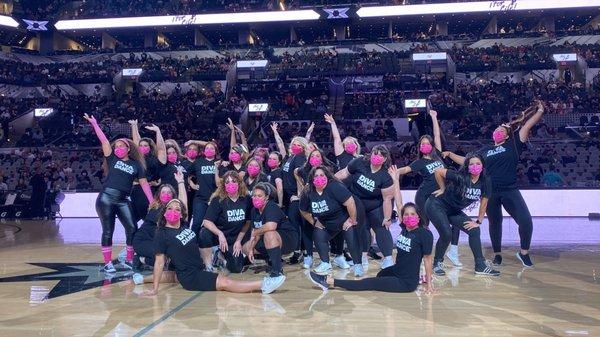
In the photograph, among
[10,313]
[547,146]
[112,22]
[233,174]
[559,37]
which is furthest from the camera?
[112,22]

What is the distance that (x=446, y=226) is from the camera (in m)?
6.85

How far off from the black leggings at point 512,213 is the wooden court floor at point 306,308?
1.44 ft

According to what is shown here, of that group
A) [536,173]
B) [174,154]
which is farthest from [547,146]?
[174,154]

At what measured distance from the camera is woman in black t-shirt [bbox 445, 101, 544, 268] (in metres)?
7.51

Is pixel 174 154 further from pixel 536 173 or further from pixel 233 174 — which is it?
pixel 536 173

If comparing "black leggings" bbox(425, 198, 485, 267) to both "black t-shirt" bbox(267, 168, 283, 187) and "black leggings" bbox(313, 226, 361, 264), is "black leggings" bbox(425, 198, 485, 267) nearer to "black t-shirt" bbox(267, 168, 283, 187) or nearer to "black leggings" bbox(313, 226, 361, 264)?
"black leggings" bbox(313, 226, 361, 264)

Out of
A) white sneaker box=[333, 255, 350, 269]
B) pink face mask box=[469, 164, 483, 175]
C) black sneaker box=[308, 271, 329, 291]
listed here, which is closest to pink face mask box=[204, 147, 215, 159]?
Result: white sneaker box=[333, 255, 350, 269]

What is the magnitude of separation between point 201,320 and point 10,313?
197 cm

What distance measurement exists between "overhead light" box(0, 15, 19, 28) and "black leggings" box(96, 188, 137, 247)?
37020mm

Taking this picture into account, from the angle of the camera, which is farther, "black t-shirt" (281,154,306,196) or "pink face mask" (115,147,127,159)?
"black t-shirt" (281,154,306,196)

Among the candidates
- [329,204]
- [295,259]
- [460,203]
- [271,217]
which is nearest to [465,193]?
[460,203]

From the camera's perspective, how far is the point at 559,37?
34.8 meters

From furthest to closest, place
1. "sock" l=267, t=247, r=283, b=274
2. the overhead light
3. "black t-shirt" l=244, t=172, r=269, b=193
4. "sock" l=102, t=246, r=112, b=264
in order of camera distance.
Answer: the overhead light
"black t-shirt" l=244, t=172, r=269, b=193
"sock" l=102, t=246, r=112, b=264
"sock" l=267, t=247, r=283, b=274

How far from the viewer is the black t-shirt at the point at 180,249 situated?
19.4ft
